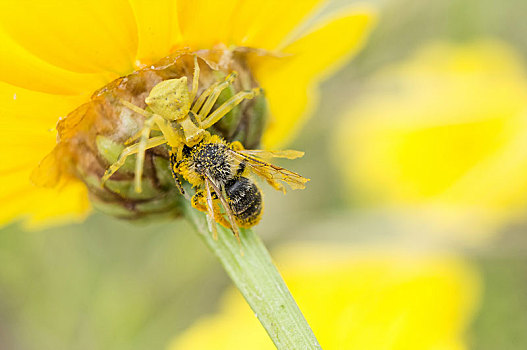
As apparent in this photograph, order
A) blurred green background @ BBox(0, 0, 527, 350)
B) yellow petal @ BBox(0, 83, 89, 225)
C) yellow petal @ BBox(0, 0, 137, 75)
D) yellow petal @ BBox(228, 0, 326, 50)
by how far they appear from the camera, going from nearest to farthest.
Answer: yellow petal @ BBox(0, 0, 137, 75), yellow petal @ BBox(0, 83, 89, 225), yellow petal @ BBox(228, 0, 326, 50), blurred green background @ BBox(0, 0, 527, 350)

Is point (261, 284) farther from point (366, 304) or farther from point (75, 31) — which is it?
point (366, 304)

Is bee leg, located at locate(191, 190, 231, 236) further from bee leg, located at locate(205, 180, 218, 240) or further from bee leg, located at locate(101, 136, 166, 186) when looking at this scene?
bee leg, located at locate(101, 136, 166, 186)

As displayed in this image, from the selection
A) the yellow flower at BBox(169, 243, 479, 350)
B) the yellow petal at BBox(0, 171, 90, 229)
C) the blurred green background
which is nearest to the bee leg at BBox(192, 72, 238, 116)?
the yellow petal at BBox(0, 171, 90, 229)

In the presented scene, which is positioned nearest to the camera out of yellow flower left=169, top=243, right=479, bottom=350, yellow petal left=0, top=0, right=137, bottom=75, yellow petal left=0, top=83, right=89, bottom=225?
yellow petal left=0, top=0, right=137, bottom=75

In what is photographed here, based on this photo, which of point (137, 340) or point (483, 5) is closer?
point (137, 340)

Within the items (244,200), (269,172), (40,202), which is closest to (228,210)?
(244,200)

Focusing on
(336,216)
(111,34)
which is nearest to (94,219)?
(336,216)

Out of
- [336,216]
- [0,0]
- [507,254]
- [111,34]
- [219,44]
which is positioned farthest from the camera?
[507,254]

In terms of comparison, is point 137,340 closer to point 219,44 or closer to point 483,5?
point 219,44
